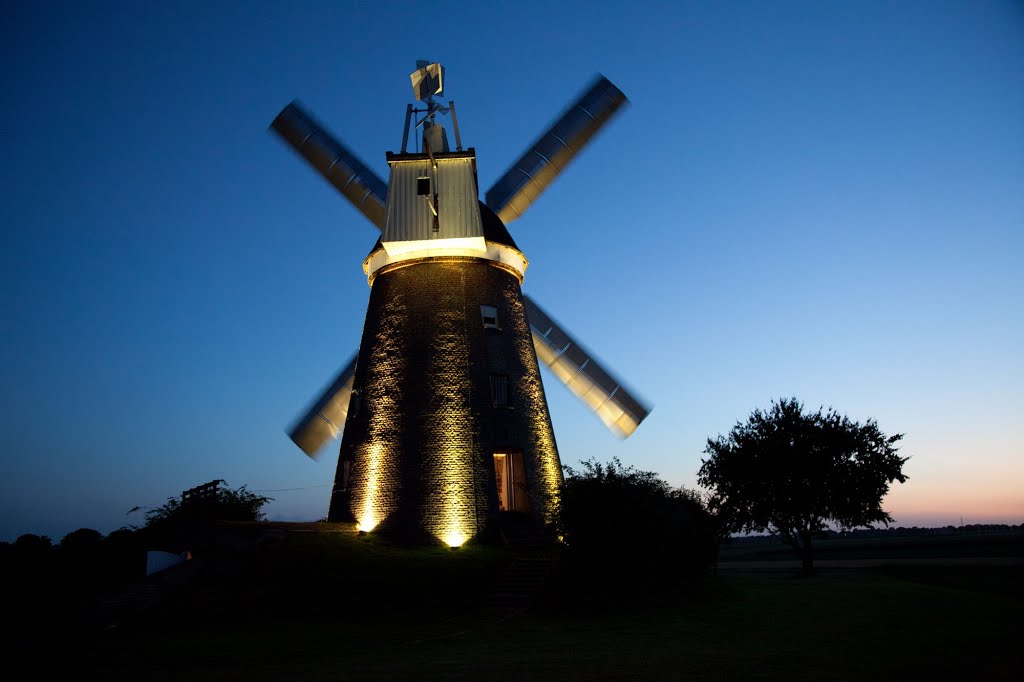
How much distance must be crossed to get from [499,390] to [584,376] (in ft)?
10.6

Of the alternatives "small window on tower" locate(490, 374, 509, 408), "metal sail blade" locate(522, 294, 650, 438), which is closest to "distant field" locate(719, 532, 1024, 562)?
"metal sail blade" locate(522, 294, 650, 438)

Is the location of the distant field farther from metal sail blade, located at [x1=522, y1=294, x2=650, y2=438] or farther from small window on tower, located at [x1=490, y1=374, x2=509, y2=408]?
small window on tower, located at [x1=490, y1=374, x2=509, y2=408]

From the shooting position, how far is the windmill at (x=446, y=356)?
19438 millimetres

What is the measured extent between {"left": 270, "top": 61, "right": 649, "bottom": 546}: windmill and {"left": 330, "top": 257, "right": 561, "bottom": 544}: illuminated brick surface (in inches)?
1.5

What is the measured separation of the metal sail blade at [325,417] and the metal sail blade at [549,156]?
7.12 meters

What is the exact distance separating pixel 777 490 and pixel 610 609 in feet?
38.1

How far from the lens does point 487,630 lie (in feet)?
42.8

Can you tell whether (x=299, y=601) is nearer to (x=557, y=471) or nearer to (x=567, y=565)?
(x=567, y=565)

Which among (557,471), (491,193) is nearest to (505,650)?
(557,471)

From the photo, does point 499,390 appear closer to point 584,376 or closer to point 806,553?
point 584,376

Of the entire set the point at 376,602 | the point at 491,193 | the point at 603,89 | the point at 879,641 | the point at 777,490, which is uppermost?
the point at 603,89

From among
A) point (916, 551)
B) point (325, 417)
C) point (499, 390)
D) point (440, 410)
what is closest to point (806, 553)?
point (499, 390)

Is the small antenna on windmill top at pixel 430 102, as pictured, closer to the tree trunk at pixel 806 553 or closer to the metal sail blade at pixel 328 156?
the metal sail blade at pixel 328 156

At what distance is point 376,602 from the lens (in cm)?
1520
